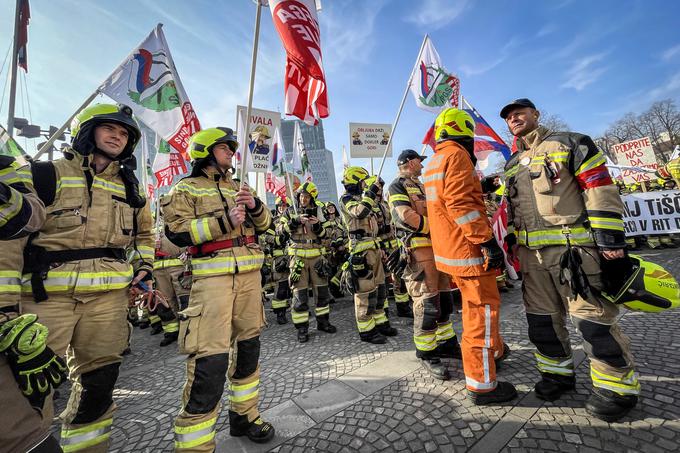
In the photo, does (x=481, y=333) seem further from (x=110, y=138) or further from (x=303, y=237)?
(x=303, y=237)

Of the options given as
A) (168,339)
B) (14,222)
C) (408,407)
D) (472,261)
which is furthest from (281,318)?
(14,222)

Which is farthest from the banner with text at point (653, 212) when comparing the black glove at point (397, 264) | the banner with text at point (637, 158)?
the black glove at point (397, 264)

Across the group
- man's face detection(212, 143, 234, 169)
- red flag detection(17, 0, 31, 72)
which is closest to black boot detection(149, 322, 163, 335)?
red flag detection(17, 0, 31, 72)

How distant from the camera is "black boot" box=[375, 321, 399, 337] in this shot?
15.4 ft

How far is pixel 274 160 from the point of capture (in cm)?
950

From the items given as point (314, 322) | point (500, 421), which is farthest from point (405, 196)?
point (314, 322)

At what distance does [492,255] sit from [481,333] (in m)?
0.67

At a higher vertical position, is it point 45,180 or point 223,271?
point 45,180

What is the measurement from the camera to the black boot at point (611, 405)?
2.19 metres

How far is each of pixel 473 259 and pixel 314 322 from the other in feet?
14.0

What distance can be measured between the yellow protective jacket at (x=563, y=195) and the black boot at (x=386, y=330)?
2520 mm

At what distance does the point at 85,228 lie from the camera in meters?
2.16

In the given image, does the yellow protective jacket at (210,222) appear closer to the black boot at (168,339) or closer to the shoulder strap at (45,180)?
the shoulder strap at (45,180)

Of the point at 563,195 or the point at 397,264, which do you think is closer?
the point at 563,195
